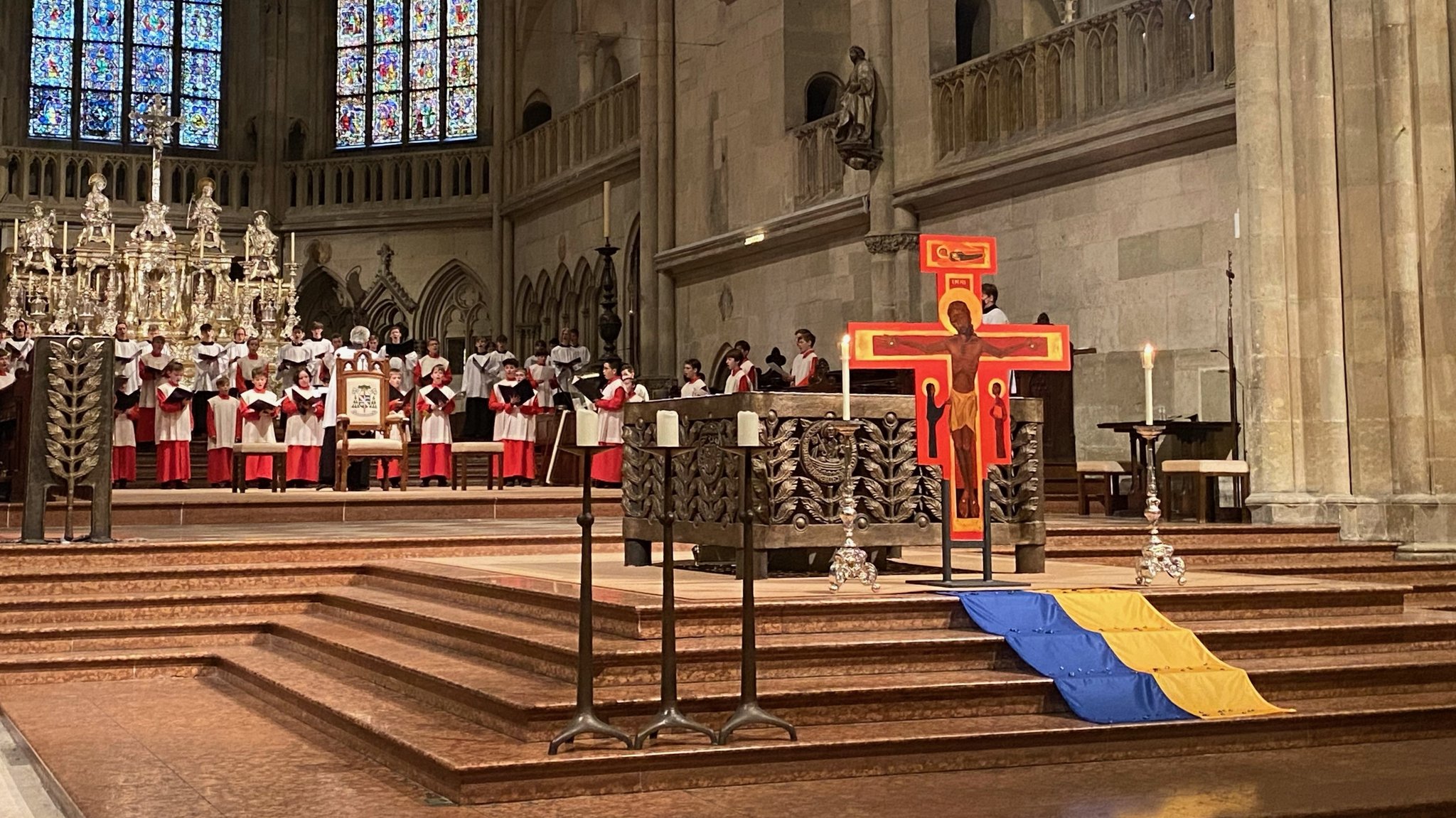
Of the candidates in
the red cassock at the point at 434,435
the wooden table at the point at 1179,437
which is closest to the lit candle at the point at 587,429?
the wooden table at the point at 1179,437

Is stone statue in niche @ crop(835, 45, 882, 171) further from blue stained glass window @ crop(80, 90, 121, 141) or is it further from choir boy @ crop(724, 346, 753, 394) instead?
blue stained glass window @ crop(80, 90, 121, 141)

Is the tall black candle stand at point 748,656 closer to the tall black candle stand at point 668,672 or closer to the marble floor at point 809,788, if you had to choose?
the tall black candle stand at point 668,672

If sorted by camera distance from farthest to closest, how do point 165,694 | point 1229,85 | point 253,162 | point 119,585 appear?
point 253,162 < point 1229,85 < point 119,585 < point 165,694

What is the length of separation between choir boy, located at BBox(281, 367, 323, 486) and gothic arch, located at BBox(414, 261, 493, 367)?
38.5 feet

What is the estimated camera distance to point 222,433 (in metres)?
17.3

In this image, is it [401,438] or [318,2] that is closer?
[401,438]

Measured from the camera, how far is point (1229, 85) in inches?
514

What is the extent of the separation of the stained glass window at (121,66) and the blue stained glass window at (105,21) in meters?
0.01

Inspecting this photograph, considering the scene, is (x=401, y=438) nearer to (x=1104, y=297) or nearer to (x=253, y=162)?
(x=1104, y=297)

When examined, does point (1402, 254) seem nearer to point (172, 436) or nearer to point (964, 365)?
point (964, 365)

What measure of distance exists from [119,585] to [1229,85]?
8888mm

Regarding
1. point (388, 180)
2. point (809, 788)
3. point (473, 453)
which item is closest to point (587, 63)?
point (388, 180)

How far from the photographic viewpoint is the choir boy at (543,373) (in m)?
19.0

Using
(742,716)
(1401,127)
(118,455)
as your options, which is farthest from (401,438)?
(742,716)
